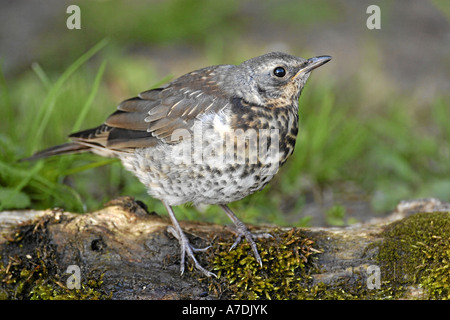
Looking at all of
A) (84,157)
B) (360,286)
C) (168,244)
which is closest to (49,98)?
(84,157)

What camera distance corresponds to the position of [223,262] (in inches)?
136

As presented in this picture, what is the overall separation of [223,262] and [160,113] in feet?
3.89

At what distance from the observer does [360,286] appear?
10.6 feet

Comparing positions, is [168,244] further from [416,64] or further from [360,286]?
[416,64]

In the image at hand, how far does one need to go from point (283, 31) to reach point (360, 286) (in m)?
6.49

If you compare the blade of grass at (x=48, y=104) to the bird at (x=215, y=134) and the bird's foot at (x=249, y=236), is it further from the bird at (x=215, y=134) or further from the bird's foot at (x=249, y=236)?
the bird's foot at (x=249, y=236)

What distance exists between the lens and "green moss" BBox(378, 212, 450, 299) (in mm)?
3150

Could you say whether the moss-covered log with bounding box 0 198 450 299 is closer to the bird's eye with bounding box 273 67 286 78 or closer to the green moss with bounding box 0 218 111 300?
the green moss with bounding box 0 218 111 300

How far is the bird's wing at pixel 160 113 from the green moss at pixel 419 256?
142 cm

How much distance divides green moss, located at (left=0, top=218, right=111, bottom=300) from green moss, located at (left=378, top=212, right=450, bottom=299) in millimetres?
1710

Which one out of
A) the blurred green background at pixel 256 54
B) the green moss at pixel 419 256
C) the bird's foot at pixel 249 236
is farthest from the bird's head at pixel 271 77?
the blurred green background at pixel 256 54

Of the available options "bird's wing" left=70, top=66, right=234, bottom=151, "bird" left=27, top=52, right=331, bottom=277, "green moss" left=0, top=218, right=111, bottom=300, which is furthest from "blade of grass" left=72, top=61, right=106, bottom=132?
"green moss" left=0, top=218, right=111, bottom=300

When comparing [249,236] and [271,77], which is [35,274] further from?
[271,77]

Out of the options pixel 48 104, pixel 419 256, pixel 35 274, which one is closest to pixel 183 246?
pixel 35 274
